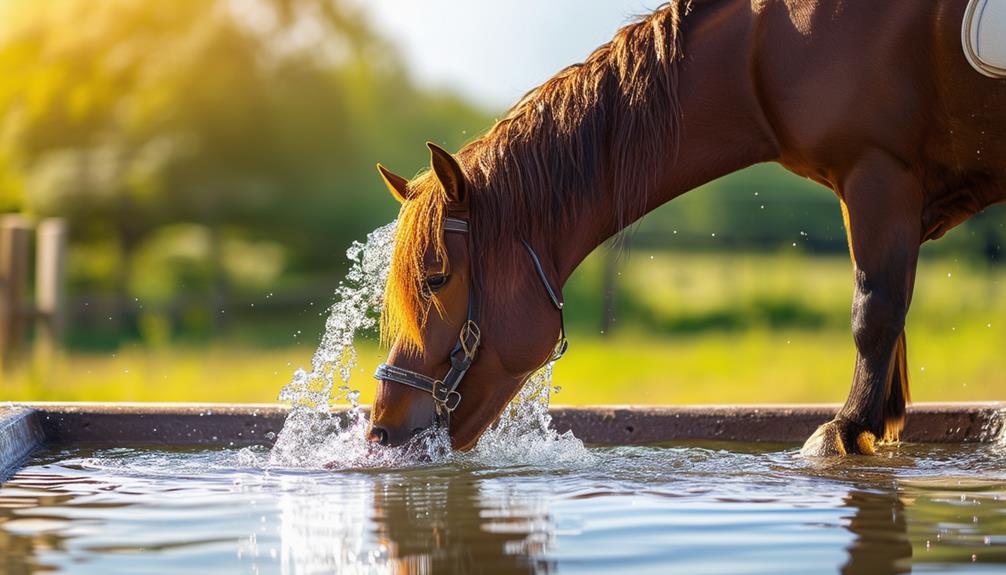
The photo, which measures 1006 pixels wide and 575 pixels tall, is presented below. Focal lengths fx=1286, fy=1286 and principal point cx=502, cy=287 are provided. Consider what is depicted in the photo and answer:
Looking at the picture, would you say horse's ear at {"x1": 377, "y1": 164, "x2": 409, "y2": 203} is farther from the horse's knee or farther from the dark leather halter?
the horse's knee

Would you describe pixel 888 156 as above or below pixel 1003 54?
below

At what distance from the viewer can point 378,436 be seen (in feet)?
10.4

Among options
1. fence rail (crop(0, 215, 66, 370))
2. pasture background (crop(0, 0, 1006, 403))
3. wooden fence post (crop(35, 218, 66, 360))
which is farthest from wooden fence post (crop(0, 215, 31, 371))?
pasture background (crop(0, 0, 1006, 403))

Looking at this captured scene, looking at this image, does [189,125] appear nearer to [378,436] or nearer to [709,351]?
[709,351]

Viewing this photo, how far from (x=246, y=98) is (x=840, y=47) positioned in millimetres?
12110

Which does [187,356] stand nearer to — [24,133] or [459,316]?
[24,133]

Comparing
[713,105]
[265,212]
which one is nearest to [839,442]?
[713,105]

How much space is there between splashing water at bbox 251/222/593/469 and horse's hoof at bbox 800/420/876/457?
590 millimetres

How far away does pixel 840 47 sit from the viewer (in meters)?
3.39

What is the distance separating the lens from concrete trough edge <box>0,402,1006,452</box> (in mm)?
3826

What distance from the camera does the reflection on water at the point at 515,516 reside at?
80.1 inches

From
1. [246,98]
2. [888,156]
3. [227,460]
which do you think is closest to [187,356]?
[246,98]

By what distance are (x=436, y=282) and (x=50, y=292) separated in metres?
4.96

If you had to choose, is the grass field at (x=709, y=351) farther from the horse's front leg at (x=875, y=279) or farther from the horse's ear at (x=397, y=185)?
the horse's front leg at (x=875, y=279)
